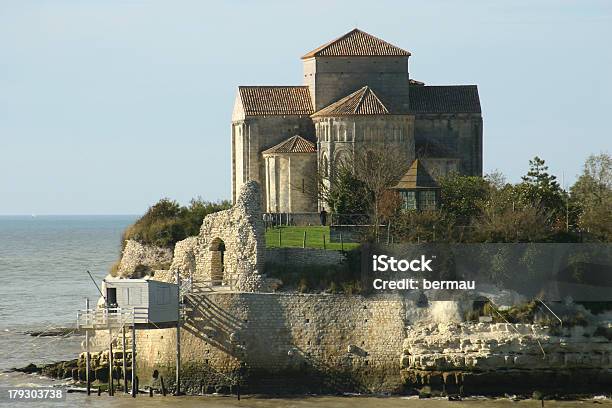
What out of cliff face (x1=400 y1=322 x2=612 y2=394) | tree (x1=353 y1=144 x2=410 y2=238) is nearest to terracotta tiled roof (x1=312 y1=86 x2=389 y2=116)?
tree (x1=353 y1=144 x2=410 y2=238)

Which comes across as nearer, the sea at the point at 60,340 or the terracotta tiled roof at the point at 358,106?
the sea at the point at 60,340

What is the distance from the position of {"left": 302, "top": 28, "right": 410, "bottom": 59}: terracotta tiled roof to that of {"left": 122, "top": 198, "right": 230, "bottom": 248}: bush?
28.7ft

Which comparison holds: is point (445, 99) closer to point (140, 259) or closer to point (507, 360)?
point (140, 259)

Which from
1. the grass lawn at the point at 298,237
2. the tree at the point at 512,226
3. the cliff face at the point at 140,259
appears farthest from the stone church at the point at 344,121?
the tree at the point at 512,226

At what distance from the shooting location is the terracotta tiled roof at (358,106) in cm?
6488

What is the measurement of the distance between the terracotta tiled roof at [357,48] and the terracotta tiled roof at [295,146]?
3225 millimetres

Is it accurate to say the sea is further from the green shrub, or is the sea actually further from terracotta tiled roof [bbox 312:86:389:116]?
terracotta tiled roof [bbox 312:86:389:116]

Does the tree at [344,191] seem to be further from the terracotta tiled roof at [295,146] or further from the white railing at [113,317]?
the white railing at [113,317]

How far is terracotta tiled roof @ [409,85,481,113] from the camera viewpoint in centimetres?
6862

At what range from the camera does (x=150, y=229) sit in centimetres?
5750

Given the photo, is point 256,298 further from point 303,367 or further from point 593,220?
point 593,220

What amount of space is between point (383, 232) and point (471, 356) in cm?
891

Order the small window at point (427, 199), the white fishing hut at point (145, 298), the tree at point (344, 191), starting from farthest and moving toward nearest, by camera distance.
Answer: the tree at point (344, 191)
the small window at point (427, 199)
the white fishing hut at point (145, 298)

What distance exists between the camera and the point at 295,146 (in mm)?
66688
